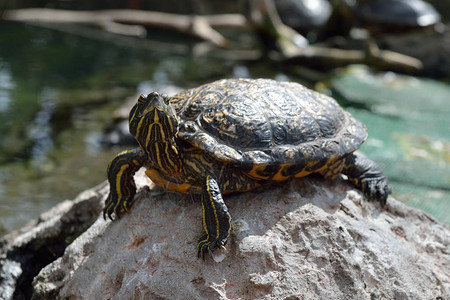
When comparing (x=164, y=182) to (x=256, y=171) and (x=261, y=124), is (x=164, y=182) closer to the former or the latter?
(x=256, y=171)

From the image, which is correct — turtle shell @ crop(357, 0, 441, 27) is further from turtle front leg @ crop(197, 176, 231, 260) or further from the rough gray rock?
turtle front leg @ crop(197, 176, 231, 260)

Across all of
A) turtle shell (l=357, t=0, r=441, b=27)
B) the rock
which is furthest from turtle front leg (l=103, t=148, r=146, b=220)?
turtle shell (l=357, t=0, r=441, b=27)

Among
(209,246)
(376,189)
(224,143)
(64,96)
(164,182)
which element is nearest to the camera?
(209,246)

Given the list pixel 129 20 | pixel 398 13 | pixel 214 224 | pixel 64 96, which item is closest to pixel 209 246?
pixel 214 224

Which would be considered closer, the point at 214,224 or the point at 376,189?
the point at 214,224

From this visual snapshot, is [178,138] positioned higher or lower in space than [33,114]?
higher

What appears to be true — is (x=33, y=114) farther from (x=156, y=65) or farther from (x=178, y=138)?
(x=178, y=138)

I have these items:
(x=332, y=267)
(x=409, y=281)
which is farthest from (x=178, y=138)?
(x=409, y=281)
